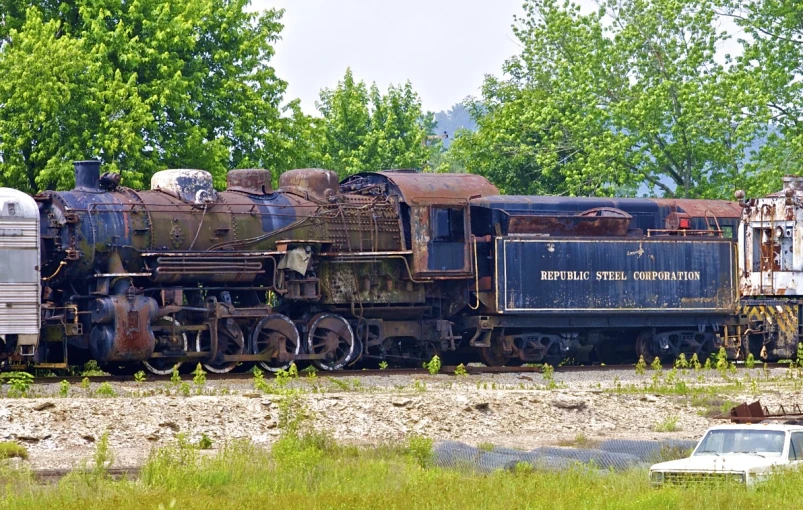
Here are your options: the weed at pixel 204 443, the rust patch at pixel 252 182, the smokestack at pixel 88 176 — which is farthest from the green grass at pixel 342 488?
the rust patch at pixel 252 182

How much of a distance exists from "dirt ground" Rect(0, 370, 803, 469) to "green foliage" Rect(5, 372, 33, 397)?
0.71 feet

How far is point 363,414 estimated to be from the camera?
18.3m

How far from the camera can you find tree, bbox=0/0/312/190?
3300cm

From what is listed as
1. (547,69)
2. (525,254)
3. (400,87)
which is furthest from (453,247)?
(400,87)

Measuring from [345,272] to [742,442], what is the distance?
41.4ft

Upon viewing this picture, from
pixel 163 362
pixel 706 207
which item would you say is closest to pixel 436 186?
pixel 163 362

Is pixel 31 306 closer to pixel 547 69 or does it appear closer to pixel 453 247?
pixel 453 247

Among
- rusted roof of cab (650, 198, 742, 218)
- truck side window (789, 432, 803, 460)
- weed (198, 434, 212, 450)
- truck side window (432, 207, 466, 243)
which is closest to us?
truck side window (789, 432, 803, 460)

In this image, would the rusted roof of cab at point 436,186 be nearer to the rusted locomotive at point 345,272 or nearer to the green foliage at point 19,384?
the rusted locomotive at point 345,272

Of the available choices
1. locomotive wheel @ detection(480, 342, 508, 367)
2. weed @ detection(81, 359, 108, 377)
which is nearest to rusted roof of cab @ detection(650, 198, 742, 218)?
locomotive wheel @ detection(480, 342, 508, 367)

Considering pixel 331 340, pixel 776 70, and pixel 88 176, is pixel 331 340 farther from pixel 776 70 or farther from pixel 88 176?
pixel 776 70

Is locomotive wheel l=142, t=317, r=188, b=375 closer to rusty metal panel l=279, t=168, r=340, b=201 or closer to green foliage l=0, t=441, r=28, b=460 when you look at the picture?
rusty metal panel l=279, t=168, r=340, b=201

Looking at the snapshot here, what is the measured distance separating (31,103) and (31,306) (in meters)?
13.1

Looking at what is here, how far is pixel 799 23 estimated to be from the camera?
4294cm
